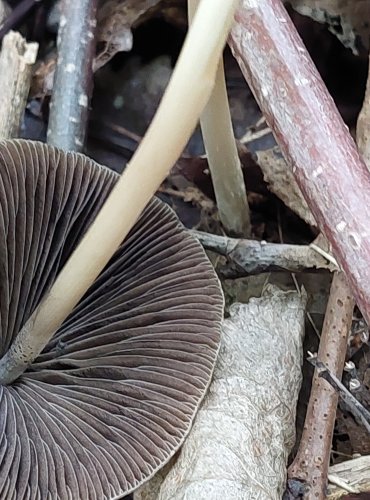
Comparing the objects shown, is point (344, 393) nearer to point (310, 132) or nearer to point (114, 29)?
point (310, 132)

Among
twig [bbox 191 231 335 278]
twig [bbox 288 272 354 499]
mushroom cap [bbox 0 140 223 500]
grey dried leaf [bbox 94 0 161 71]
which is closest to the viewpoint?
mushroom cap [bbox 0 140 223 500]

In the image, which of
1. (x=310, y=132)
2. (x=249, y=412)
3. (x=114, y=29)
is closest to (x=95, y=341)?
(x=249, y=412)

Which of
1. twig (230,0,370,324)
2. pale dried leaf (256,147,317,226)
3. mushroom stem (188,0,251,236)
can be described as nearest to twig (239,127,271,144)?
pale dried leaf (256,147,317,226)

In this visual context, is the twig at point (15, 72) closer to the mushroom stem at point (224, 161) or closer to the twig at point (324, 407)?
the mushroom stem at point (224, 161)

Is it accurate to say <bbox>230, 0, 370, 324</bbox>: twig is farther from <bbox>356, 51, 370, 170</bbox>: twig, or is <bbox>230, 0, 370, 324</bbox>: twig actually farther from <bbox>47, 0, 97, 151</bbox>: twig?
<bbox>47, 0, 97, 151</bbox>: twig

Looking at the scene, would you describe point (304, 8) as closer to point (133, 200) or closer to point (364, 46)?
point (364, 46)

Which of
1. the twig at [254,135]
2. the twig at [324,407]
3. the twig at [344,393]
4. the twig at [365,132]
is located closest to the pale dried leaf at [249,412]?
the twig at [324,407]
